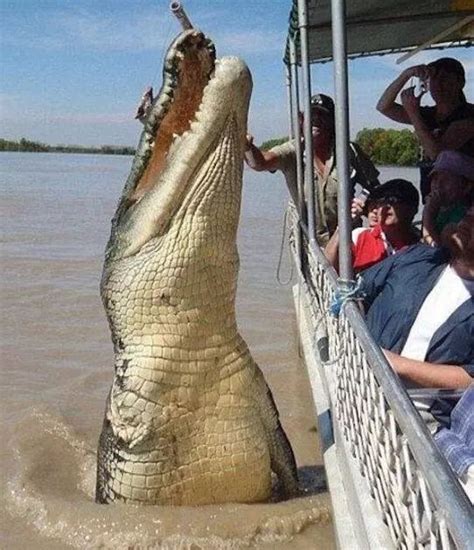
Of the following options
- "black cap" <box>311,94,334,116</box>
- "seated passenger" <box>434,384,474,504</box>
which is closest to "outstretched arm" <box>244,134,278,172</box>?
"black cap" <box>311,94,334,116</box>

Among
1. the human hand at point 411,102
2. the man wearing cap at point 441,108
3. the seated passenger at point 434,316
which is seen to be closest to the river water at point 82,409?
the seated passenger at point 434,316

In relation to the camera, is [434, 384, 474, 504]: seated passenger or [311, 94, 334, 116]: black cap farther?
[311, 94, 334, 116]: black cap

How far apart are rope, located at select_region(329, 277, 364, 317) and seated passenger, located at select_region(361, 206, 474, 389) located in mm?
214

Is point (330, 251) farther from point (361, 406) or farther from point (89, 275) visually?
point (89, 275)

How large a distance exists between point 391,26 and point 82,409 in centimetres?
354

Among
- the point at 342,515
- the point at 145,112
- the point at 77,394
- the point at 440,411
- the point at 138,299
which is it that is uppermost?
the point at 145,112

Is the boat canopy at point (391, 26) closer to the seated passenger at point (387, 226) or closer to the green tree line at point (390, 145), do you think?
the seated passenger at point (387, 226)

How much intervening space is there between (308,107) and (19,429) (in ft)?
8.98

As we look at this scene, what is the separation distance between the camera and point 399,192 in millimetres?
4211

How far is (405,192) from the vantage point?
13.9 ft

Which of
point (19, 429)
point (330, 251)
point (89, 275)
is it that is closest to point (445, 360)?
point (330, 251)

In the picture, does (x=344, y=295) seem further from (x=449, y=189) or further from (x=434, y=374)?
(x=449, y=189)

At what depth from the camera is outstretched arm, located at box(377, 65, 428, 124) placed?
4625 mm

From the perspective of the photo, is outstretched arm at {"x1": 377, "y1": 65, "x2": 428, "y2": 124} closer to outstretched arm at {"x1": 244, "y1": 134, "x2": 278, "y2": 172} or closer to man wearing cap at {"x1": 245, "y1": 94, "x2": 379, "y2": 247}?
man wearing cap at {"x1": 245, "y1": 94, "x2": 379, "y2": 247}
